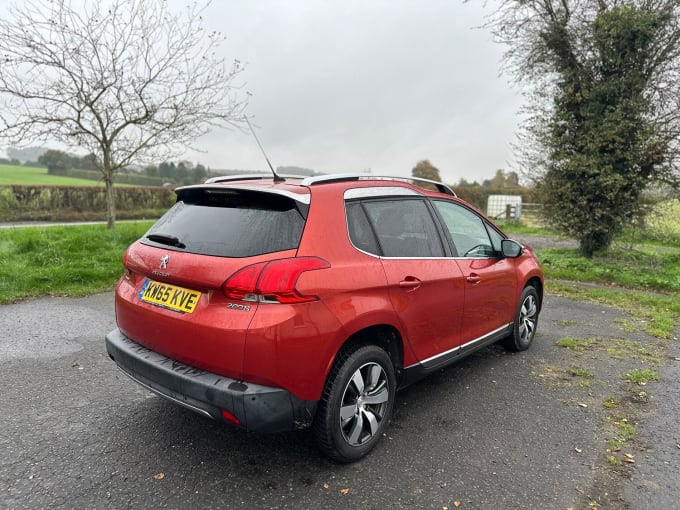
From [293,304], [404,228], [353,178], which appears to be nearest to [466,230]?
[404,228]

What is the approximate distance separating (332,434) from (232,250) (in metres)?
1.19

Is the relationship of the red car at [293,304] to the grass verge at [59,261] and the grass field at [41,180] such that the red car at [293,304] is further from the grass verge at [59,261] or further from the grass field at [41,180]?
the grass field at [41,180]

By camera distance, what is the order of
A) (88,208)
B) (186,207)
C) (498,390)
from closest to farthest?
1. (186,207)
2. (498,390)
3. (88,208)

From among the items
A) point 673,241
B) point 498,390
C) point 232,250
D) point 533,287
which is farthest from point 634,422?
point 673,241

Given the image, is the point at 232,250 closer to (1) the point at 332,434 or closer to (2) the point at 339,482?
(1) the point at 332,434

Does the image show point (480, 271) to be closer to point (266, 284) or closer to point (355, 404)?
point (355, 404)

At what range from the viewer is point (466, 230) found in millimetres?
3938

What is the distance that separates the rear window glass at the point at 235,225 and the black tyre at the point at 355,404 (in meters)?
0.80

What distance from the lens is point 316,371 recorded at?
2447 millimetres

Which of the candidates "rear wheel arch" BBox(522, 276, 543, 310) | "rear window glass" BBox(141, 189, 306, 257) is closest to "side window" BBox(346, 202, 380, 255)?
"rear window glass" BBox(141, 189, 306, 257)

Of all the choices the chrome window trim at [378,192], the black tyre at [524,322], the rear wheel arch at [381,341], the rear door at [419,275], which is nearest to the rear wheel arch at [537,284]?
the black tyre at [524,322]

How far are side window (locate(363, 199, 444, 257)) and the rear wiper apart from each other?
3.93 feet

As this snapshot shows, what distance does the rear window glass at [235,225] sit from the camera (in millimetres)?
2486

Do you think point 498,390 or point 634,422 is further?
point 498,390
